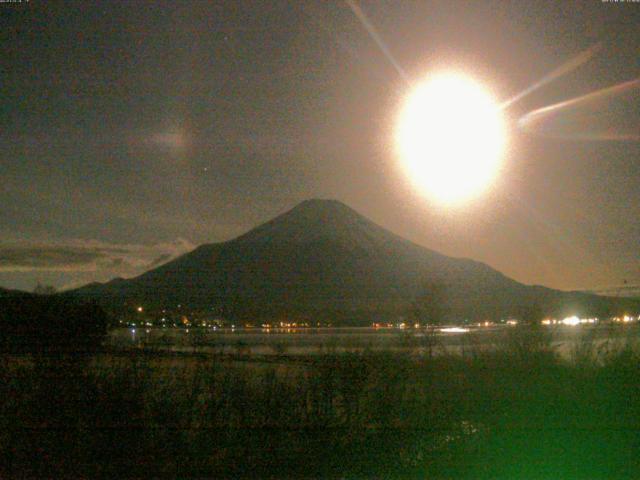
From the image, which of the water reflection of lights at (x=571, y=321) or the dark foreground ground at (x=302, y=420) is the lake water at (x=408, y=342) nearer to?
the water reflection of lights at (x=571, y=321)

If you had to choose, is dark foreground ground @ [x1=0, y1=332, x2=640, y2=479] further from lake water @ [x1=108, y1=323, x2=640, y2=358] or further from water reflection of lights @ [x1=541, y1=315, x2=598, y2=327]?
water reflection of lights @ [x1=541, y1=315, x2=598, y2=327]

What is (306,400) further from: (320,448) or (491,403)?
(491,403)

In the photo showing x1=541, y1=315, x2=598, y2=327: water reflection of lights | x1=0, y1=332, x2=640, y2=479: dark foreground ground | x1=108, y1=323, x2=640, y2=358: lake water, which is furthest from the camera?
x1=541, y1=315, x2=598, y2=327: water reflection of lights

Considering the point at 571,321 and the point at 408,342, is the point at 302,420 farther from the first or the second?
the point at 571,321

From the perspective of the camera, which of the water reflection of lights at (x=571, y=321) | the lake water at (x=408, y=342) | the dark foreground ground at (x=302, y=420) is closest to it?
the dark foreground ground at (x=302, y=420)

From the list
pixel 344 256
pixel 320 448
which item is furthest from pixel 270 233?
pixel 320 448

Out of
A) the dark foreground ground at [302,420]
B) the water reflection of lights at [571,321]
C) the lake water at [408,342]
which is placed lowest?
the dark foreground ground at [302,420]

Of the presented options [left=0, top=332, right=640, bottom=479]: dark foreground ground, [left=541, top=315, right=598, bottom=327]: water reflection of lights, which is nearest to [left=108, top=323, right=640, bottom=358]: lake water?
[left=541, top=315, right=598, bottom=327]: water reflection of lights

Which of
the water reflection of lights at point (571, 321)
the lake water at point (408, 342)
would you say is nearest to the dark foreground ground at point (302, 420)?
the lake water at point (408, 342)

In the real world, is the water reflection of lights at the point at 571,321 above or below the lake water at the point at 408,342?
above
